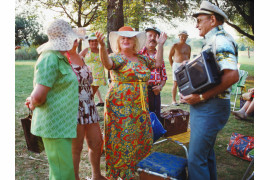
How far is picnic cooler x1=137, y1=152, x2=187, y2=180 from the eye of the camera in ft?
7.86

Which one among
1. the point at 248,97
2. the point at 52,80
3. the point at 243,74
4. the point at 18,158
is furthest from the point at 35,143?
the point at 243,74

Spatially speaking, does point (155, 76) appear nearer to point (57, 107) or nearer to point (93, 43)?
point (57, 107)

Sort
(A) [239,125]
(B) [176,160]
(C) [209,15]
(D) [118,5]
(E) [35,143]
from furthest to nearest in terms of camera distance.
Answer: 1. (A) [239,125]
2. (D) [118,5]
3. (B) [176,160]
4. (E) [35,143]
5. (C) [209,15]

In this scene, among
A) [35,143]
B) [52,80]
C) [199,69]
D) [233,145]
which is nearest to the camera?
[52,80]

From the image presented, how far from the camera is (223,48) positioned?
1.82 metres

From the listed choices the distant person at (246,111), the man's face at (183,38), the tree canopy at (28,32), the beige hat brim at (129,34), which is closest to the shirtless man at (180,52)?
the man's face at (183,38)

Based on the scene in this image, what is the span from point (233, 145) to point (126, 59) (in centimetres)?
258

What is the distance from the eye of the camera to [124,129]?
2.68 meters

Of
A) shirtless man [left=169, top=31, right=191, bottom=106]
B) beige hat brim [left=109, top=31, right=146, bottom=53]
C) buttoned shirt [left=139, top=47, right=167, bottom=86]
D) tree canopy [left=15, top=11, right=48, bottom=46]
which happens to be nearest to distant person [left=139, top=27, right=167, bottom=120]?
buttoned shirt [left=139, top=47, right=167, bottom=86]

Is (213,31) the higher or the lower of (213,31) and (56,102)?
the higher

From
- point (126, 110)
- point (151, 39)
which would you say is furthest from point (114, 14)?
point (126, 110)

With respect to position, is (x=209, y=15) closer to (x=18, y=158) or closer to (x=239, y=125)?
(x=18, y=158)

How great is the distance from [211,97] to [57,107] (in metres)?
1.44

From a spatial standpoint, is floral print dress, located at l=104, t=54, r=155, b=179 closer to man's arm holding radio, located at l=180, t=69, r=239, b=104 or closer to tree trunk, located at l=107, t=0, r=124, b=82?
man's arm holding radio, located at l=180, t=69, r=239, b=104
